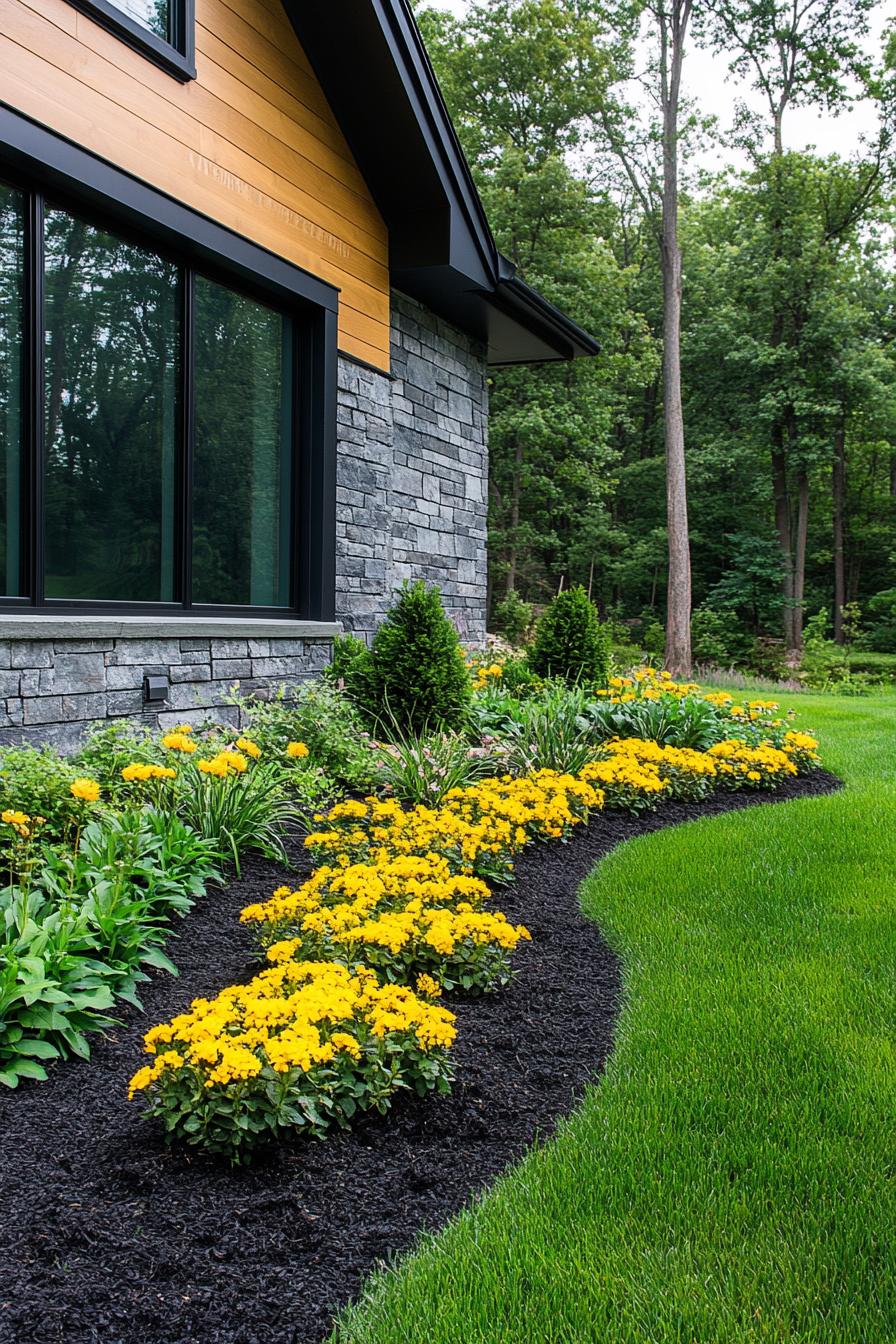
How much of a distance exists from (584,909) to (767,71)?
20.3 metres

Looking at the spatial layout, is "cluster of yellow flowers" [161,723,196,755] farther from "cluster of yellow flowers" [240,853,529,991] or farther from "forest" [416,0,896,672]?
"forest" [416,0,896,672]

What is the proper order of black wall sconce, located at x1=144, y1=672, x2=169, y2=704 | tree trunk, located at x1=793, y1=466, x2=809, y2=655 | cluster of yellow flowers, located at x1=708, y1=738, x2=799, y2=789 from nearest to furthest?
black wall sconce, located at x1=144, y1=672, x2=169, y2=704, cluster of yellow flowers, located at x1=708, y1=738, x2=799, y2=789, tree trunk, located at x1=793, y1=466, x2=809, y2=655

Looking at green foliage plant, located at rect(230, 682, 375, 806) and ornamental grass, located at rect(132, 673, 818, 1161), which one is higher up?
green foliage plant, located at rect(230, 682, 375, 806)

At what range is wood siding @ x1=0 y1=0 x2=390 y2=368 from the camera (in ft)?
13.7

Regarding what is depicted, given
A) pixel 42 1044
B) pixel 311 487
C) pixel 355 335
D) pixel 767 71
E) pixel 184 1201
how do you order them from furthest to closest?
pixel 767 71 < pixel 355 335 < pixel 311 487 < pixel 42 1044 < pixel 184 1201

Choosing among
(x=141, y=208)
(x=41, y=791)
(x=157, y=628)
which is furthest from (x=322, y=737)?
(x=141, y=208)

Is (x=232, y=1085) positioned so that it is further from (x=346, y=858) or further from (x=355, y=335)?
(x=355, y=335)

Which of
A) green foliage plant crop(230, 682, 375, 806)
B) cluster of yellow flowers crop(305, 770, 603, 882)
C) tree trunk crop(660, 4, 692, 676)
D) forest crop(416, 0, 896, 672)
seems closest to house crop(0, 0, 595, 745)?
green foliage plant crop(230, 682, 375, 806)

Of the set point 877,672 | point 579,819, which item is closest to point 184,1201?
point 579,819

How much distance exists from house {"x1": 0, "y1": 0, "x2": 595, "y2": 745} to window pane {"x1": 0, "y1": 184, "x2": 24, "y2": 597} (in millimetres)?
11

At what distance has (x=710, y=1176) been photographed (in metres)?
1.84

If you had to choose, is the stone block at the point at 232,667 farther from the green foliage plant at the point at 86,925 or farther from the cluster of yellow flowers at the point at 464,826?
the green foliage plant at the point at 86,925

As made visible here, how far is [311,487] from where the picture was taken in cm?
605


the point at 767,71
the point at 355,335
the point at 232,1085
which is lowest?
the point at 232,1085
